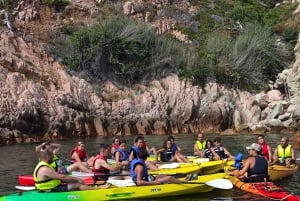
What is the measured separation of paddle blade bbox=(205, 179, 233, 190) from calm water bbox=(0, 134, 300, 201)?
0.38 metres

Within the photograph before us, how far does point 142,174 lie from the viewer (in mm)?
14117

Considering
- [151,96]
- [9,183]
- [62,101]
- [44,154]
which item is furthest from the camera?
[151,96]

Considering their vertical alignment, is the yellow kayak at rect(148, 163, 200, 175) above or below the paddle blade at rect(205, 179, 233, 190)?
above

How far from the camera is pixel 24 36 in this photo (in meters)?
41.3

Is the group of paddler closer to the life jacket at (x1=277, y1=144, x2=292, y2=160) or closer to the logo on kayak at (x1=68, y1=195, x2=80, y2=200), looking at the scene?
the life jacket at (x1=277, y1=144, x2=292, y2=160)

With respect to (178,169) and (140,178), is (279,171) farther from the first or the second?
(140,178)

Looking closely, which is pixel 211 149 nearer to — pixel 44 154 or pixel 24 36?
pixel 44 154

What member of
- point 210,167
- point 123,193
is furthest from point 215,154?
point 123,193

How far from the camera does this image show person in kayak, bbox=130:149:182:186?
13.7 metres

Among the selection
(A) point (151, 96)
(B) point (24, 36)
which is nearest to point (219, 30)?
(A) point (151, 96)

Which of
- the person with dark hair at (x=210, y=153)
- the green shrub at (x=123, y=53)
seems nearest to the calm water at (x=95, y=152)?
the person with dark hair at (x=210, y=153)

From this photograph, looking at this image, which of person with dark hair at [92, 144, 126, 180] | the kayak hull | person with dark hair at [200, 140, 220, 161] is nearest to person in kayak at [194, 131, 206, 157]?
person with dark hair at [200, 140, 220, 161]

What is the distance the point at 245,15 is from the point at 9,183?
141ft

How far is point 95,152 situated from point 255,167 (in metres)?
14.0
